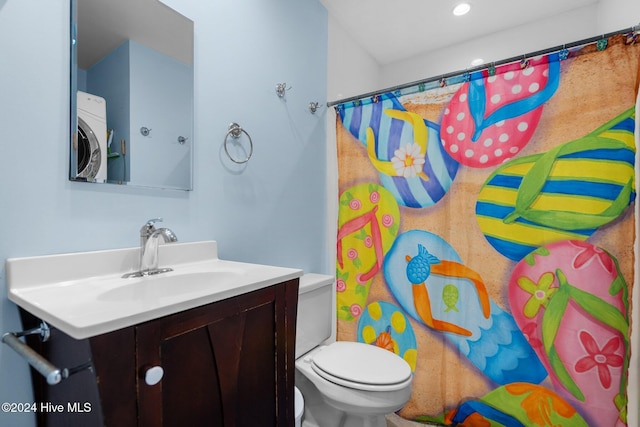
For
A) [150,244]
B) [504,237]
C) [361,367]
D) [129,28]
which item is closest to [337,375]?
[361,367]

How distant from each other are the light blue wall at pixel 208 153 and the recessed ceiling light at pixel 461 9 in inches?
35.3

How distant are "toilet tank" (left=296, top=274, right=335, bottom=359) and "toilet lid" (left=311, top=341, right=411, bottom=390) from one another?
0.07 meters

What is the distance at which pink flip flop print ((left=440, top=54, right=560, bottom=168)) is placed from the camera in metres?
1.34

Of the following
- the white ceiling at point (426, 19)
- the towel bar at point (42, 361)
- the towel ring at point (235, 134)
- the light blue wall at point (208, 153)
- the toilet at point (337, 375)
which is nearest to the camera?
the towel bar at point (42, 361)

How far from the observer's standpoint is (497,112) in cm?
143

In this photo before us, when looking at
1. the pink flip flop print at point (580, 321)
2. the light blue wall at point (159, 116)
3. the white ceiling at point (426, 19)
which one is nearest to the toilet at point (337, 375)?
the pink flip flop print at point (580, 321)

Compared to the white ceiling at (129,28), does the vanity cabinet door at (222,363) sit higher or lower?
lower

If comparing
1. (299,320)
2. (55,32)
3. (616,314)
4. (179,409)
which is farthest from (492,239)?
(55,32)

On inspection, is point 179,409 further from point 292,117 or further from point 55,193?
point 292,117

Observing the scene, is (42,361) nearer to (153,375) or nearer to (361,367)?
(153,375)

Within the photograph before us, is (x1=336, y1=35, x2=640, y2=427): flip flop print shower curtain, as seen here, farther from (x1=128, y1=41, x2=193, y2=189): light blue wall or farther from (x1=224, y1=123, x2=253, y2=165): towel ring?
(x1=128, y1=41, x2=193, y2=189): light blue wall

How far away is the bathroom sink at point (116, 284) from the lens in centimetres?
55

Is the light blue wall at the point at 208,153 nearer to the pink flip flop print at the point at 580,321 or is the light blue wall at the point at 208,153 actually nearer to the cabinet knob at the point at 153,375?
the cabinet knob at the point at 153,375

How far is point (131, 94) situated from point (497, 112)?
157 centimetres
